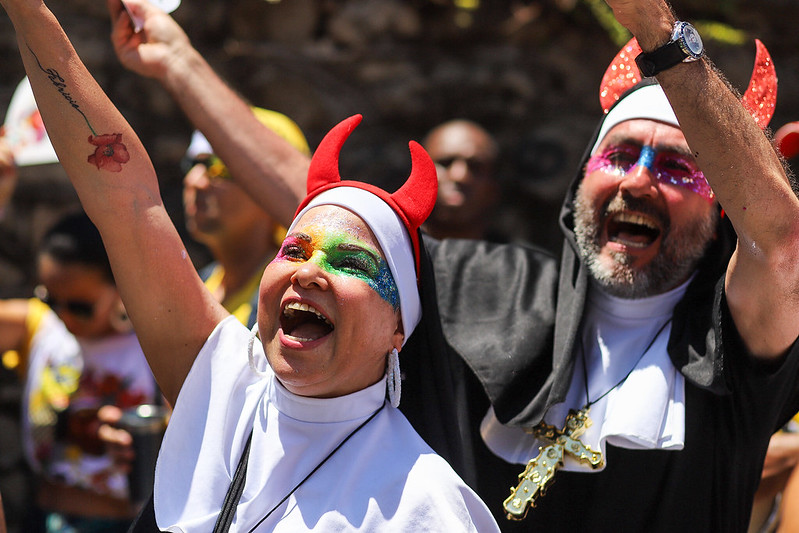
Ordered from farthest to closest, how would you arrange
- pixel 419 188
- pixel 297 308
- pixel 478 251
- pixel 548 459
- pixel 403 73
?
pixel 403 73 < pixel 478 251 < pixel 548 459 < pixel 419 188 < pixel 297 308

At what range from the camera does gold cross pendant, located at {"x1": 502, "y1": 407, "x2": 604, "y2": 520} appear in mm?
2783

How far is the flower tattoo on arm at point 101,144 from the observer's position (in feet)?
8.13

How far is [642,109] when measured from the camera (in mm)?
3066

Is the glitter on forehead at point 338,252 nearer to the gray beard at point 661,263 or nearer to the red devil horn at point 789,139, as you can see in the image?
the gray beard at point 661,263

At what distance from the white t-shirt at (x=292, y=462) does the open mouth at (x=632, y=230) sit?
3.30ft

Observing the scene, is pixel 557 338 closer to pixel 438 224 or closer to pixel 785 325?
pixel 785 325

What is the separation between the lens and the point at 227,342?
8.36ft

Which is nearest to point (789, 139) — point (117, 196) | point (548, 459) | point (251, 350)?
point (548, 459)

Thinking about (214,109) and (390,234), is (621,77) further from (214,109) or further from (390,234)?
(214,109)

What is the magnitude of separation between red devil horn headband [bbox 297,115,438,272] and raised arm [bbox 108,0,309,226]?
0.79m

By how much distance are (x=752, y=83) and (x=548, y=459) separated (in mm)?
1373

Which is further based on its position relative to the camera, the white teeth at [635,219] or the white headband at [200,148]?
the white headband at [200,148]

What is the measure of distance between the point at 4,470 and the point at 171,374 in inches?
152

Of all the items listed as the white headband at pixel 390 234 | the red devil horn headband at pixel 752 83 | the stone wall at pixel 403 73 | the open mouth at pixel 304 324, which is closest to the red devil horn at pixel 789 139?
the red devil horn headband at pixel 752 83
